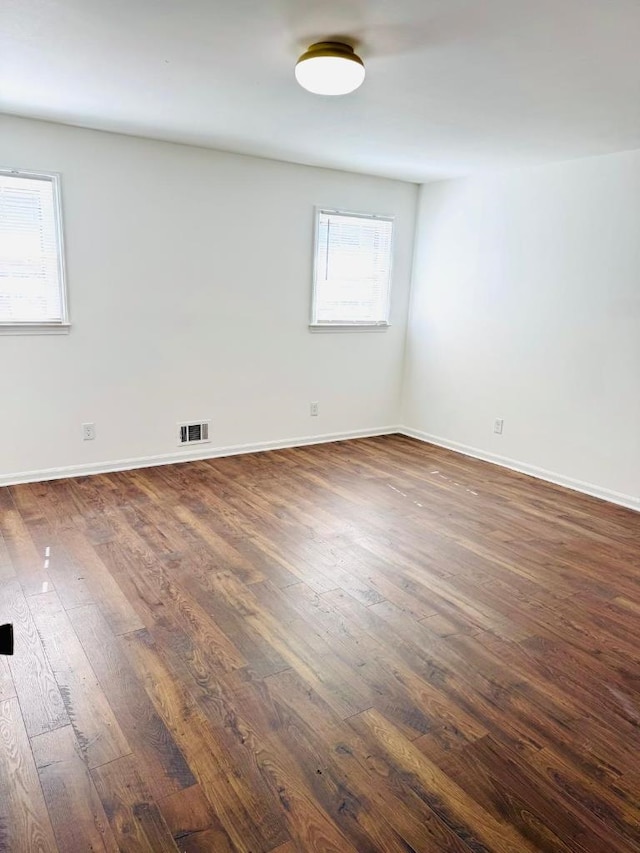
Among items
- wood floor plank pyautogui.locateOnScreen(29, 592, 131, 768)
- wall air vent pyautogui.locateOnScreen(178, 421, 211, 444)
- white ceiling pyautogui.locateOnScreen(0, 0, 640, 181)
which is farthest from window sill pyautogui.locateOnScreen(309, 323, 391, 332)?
wood floor plank pyautogui.locateOnScreen(29, 592, 131, 768)

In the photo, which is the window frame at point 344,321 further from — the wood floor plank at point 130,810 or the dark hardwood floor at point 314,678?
the wood floor plank at point 130,810

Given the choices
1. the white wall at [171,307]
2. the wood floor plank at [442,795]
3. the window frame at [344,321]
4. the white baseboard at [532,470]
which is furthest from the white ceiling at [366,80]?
the wood floor plank at [442,795]

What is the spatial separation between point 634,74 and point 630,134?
1.01 metres

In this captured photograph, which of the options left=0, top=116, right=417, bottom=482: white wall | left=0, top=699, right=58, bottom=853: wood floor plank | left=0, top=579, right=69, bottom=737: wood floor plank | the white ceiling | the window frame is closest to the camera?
left=0, top=699, right=58, bottom=853: wood floor plank

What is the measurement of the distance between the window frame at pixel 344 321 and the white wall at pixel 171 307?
0.06m

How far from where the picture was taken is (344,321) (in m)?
5.20

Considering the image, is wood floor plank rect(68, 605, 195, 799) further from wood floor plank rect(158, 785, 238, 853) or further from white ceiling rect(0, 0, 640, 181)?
white ceiling rect(0, 0, 640, 181)

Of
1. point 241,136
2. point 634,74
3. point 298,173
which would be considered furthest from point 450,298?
point 634,74

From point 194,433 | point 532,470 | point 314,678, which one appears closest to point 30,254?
point 194,433

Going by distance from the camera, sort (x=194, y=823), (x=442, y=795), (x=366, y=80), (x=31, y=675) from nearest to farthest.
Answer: (x=194, y=823) → (x=442, y=795) → (x=31, y=675) → (x=366, y=80)

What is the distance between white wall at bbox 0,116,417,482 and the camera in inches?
151

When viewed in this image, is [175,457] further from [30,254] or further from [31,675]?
[31,675]

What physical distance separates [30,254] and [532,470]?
3.99 meters

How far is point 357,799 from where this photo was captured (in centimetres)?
157
